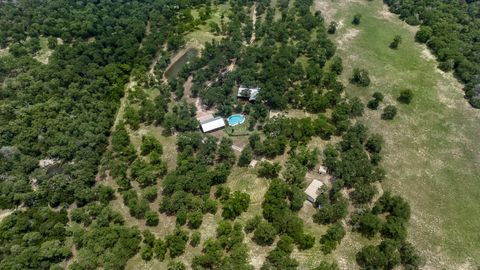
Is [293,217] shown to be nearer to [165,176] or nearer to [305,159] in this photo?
[305,159]

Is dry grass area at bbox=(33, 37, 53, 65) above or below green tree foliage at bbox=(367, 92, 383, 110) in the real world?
below

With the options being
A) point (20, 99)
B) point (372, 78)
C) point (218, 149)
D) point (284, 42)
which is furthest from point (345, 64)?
point (20, 99)

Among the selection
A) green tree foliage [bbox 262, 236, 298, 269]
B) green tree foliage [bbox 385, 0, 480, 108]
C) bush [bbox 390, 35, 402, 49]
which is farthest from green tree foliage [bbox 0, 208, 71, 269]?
bush [bbox 390, 35, 402, 49]

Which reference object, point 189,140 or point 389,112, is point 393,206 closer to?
point 389,112

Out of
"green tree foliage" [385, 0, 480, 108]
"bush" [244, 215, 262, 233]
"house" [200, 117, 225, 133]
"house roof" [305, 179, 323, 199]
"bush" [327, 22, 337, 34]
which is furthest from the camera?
"bush" [327, 22, 337, 34]

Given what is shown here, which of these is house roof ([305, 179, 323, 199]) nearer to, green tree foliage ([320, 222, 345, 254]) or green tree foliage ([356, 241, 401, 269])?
green tree foliage ([320, 222, 345, 254])

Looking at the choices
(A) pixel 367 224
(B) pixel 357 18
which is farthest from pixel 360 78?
(A) pixel 367 224
